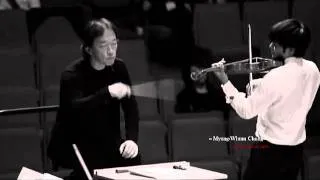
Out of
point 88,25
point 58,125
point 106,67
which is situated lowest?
point 58,125

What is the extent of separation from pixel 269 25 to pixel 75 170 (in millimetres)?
1174

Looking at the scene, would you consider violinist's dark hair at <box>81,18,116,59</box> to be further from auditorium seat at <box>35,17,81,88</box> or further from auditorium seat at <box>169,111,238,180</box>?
auditorium seat at <box>169,111,238,180</box>

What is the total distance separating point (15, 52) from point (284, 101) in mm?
1230

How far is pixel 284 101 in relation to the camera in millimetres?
2850

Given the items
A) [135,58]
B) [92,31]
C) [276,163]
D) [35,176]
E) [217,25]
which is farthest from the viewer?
[217,25]

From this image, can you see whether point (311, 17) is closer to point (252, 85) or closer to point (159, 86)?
point (252, 85)

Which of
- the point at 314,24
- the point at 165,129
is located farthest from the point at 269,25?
the point at 165,129

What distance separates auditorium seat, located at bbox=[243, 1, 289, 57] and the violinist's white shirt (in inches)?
12.8

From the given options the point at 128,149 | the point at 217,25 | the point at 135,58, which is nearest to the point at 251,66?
the point at 217,25

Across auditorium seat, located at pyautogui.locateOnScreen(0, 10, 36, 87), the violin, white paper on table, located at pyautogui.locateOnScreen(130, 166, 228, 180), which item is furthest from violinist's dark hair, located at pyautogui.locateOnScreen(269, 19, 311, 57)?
auditorium seat, located at pyautogui.locateOnScreen(0, 10, 36, 87)

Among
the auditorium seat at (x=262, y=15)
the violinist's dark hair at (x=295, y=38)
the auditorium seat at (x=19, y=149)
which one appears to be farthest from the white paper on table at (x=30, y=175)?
the auditorium seat at (x=262, y=15)

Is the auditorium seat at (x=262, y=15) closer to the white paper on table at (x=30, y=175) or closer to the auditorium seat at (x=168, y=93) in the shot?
the auditorium seat at (x=168, y=93)

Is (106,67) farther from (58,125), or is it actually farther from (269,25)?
(269,25)

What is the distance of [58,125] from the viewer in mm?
3004
